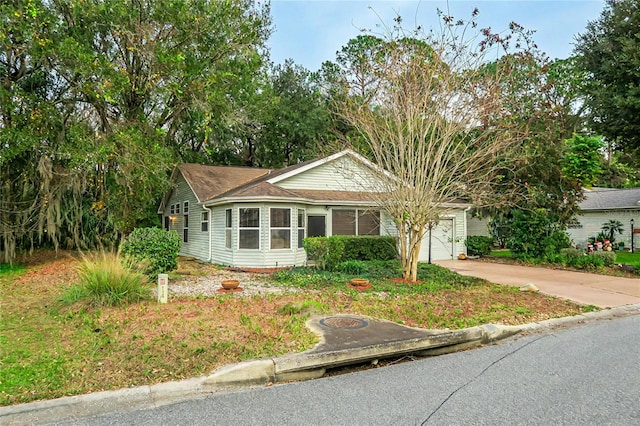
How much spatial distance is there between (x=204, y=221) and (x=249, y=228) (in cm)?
373

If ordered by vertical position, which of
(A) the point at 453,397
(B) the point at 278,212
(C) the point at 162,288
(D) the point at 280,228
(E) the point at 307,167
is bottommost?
(A) the point at 453,397

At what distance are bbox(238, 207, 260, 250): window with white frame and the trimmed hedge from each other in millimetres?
1794

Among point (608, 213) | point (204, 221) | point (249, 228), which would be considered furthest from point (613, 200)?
point (204, 221)

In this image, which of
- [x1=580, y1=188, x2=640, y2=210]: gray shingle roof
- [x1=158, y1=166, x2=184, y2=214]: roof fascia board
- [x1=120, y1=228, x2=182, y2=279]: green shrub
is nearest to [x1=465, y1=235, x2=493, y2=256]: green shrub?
[x1=580, y1=188, x2=640, y2=210]: gray shingle roof

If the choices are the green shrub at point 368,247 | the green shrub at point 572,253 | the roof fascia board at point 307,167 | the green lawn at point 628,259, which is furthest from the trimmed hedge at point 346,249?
the green lawn at point 628,259

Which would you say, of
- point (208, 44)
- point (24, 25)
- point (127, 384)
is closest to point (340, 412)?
point (127, 384)

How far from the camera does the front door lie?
1445 centimetres

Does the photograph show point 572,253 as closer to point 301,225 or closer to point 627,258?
point 627,258

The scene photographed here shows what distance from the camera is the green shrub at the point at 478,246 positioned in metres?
17.5

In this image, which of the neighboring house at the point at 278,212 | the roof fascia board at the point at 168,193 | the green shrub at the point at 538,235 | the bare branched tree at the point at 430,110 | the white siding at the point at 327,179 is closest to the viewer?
the bare branched tree at the point at 430,110

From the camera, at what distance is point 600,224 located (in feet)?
70.2

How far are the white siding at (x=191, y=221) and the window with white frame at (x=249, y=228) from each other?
9.90 feet

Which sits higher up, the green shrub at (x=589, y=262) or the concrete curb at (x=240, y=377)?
the green shrub at (x=589, y=262)

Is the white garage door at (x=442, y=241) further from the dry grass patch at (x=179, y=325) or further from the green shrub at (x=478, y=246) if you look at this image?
the dry grass patch at (x=179, y=325)
